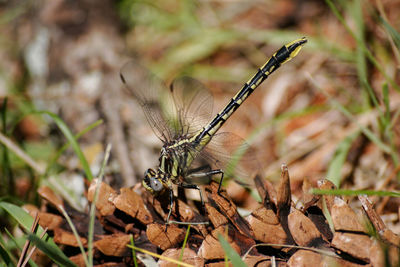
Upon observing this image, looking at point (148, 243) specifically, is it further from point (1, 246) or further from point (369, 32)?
point (369, 32)

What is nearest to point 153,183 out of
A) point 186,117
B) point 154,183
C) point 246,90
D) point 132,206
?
point 154,183

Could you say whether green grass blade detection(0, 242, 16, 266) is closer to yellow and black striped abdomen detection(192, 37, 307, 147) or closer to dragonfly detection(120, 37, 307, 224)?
dragonfly detection(120, 37, 307, 224)

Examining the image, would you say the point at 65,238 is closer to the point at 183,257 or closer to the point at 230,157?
the point at 183,257

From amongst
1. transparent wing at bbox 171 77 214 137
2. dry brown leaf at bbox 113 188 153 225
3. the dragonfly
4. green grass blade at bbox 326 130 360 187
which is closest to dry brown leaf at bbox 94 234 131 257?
dry brown leaf at bbox 113 188 153 225

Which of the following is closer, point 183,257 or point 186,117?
point 183,257

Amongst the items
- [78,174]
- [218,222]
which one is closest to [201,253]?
[218,222]

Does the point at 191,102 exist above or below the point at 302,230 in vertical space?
above
